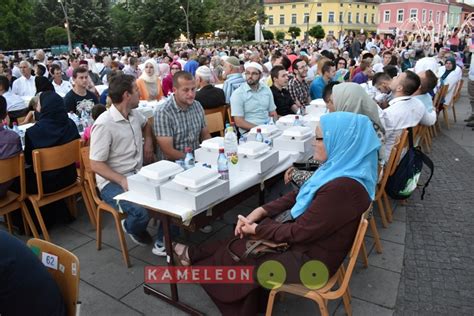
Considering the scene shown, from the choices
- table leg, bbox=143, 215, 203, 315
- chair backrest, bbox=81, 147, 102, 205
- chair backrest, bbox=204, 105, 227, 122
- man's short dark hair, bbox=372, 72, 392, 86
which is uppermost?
man's short dark hair, bbox=372, 72, 392, 86

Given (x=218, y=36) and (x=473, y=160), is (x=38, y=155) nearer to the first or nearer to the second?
(x=473, y=160)

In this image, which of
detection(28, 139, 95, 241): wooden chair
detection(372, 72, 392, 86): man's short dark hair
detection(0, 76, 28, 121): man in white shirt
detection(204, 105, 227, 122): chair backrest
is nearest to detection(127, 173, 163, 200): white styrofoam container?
detection(28, 139, 95, 241): wooden chair

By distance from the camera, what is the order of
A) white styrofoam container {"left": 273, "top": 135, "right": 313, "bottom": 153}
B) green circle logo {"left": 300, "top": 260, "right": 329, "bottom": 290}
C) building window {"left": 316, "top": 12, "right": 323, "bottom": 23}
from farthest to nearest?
building window {"left": 316, "top": 12, "right": 323, "bottom": 23} < white styrofoam container {"left": 273, "top": 135, "right": 313, "bottom": 153} < green circle logo {"left": 300, "top": 260, "right": 329, "bottom": 290}

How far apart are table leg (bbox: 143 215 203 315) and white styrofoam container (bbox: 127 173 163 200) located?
174 millimetres

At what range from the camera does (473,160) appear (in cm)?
593

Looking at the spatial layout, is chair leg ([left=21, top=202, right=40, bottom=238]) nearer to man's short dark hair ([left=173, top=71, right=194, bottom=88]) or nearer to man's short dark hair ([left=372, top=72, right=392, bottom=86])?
man's short dark hair ([left=173, top=71, right=194, bottom=88])

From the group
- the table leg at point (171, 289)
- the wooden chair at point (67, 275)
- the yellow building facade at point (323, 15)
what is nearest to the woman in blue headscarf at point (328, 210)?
the table leg at point (171, 289)

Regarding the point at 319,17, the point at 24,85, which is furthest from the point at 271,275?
the point at 319,17

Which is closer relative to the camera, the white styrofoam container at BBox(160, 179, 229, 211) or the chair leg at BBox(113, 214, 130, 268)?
the white styrofoam container at BBox(160, 179, 229, 211)

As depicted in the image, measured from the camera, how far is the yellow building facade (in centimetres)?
6850

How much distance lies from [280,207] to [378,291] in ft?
3.45

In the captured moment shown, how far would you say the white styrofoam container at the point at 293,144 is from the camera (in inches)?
138

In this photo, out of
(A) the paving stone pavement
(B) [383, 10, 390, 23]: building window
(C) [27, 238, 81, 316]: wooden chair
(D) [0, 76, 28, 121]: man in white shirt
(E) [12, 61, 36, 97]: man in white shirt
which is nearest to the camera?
(C) [27, 238, 81, 316]: wooden chair

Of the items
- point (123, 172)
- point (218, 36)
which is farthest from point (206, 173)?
point (218, 36)
